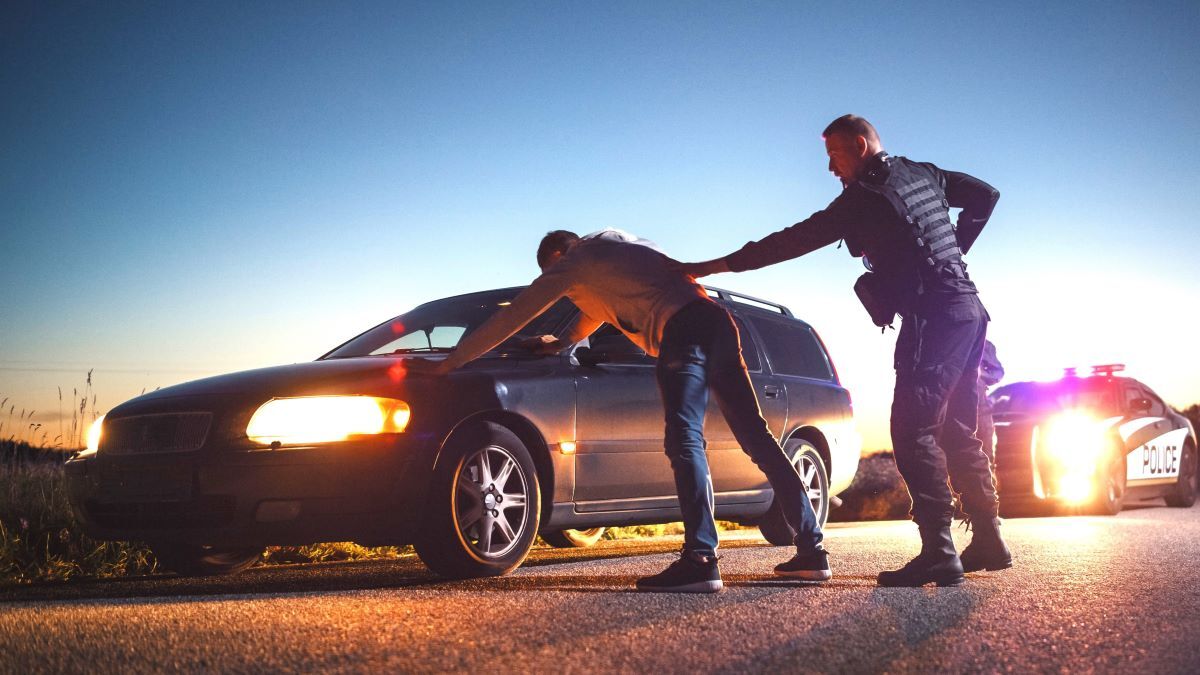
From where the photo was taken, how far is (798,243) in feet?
17.2

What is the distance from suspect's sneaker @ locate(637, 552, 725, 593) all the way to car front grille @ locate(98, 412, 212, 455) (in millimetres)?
2186

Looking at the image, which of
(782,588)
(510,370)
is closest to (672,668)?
(782,588)

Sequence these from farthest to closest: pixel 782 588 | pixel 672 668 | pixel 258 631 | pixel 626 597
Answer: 1. pixel 782 588
2. pixel 626 597
3. pixel 258 631
4. pixel 672 668

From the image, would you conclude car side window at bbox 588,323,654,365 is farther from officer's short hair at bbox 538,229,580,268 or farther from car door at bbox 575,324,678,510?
officer's short hair at bbox 538,229,580,268

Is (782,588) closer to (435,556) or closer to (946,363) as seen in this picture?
(946,363)

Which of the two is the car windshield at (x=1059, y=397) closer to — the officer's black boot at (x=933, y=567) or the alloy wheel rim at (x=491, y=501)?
the officer's black boot at (x=933, y=567)

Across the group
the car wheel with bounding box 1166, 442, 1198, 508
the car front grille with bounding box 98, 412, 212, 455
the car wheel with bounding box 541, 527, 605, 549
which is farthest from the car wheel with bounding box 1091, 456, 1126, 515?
the car front grille with bounding box 98, 412, 212, 455

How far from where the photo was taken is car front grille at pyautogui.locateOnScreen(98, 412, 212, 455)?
18.3 ft

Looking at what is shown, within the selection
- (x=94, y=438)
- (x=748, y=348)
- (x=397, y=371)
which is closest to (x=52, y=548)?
(x=94, y=438)

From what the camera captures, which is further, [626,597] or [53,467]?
[53,467]

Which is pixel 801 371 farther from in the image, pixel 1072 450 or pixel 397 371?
pixel 1072 450

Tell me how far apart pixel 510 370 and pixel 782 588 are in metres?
1.79

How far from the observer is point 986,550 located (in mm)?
5762

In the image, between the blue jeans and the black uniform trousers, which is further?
the black uniform trousers
